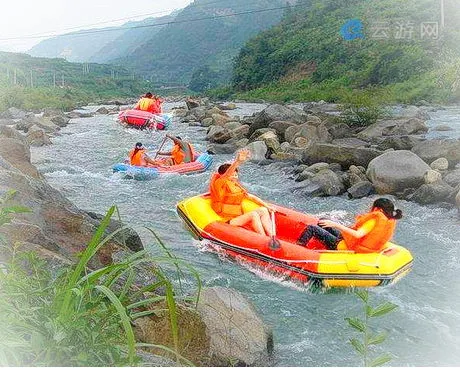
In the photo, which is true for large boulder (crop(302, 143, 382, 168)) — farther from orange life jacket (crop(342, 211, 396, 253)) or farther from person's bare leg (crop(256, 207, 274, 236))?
orange life jacket (crop(342, 211, 396, 253))

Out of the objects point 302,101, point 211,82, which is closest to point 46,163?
point 302,101

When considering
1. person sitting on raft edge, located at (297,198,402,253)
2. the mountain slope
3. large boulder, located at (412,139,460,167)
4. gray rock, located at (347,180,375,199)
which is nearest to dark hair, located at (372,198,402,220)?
person sitting on raft edge, located at (297,198,402,253)

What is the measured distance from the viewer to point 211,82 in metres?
31.9

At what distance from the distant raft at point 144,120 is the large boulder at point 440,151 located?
6.08 meters

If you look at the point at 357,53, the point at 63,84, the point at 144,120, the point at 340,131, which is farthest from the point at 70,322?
the point at 63,84

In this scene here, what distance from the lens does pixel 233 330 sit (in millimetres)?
2279

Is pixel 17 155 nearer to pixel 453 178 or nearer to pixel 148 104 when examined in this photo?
pixel 453 178

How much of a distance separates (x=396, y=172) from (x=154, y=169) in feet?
9.92

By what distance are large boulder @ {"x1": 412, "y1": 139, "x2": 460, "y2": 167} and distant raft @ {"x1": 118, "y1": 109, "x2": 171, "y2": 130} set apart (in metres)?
6.08

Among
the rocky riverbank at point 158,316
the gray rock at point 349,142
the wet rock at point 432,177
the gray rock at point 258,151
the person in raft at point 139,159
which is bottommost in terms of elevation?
the gray rock at point 349,142

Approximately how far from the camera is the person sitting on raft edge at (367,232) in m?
3.55

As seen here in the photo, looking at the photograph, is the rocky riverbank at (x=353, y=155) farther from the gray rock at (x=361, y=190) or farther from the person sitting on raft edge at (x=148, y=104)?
the person sitting on raft edge at (x=148, y=104)

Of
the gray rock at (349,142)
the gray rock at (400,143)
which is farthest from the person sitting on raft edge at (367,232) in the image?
the gray rock at (349,142)

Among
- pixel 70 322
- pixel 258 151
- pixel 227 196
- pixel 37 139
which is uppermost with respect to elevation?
pixel 70 322
